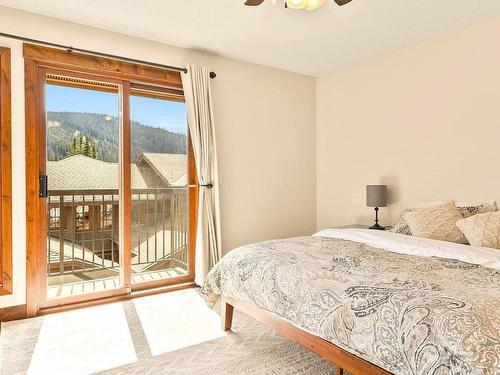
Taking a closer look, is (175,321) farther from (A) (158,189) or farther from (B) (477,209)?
(B) (477,209)

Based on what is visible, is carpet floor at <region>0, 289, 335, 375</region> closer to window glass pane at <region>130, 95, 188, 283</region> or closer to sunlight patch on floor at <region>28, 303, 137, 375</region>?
sunlight patch on floor at <region>28, 303, 137, 375</region>

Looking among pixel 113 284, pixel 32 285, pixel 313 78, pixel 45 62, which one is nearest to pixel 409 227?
pixel 313 78

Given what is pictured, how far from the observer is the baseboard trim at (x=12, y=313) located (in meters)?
2.61

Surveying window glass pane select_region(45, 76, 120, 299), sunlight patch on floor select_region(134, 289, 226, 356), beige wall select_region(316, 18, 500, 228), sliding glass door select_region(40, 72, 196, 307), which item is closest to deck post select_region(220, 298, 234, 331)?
sunlight patch on floor select_region(134, 289, 226, 356)

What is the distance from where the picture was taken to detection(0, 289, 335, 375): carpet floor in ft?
6.45

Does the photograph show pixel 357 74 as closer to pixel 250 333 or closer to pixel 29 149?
pixel 250 333

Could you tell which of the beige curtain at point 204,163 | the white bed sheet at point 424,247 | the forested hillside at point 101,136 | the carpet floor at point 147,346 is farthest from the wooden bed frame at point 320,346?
the forested hillside at point 101,136

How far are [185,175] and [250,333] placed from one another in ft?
5.89

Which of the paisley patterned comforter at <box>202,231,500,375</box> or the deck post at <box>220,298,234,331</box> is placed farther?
the deck post at <box>220,298,234,331</box>

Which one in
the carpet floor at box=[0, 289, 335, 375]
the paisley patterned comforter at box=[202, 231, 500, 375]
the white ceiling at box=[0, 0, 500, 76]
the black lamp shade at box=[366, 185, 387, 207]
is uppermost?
the white ceiling at box=[0, 0, 500, 76]

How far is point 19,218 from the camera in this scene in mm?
2688

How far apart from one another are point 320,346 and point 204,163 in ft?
7.25

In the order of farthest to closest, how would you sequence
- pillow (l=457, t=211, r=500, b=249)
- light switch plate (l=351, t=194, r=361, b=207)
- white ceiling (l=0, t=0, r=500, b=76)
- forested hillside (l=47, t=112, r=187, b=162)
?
light switch plate (l=351, t=194, r=361, b=207), forested hillside (l=47, t=112, r=187, b=162), white ceiling (l=0, t=0, r=500, b=76), pillow (l=457, t=211, r=500, b=249)

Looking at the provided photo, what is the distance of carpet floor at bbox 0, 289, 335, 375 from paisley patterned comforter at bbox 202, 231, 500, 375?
1.20 feet
